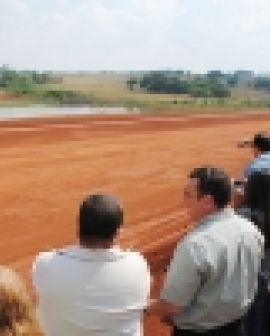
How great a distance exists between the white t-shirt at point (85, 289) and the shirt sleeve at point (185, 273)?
0.32 metres

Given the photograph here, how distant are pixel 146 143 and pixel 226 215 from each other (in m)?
23.1

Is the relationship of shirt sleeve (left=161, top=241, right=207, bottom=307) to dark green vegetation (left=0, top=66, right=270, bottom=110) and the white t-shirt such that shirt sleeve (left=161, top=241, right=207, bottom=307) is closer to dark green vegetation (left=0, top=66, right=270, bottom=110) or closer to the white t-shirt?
the white t-shirt

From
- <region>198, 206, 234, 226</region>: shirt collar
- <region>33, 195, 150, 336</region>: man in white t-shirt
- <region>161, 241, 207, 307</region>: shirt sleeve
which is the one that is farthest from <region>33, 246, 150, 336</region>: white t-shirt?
<region>198, 206, 234, 226</region>: shirt collar

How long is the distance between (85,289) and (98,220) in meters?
0.29

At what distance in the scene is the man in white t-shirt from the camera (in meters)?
3.39

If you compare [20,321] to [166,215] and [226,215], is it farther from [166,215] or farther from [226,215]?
[166,215]

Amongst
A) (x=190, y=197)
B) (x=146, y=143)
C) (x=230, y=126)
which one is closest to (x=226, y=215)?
(x=190, y=197)

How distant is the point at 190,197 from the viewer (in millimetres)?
3986

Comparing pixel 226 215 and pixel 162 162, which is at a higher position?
pixel 226 215

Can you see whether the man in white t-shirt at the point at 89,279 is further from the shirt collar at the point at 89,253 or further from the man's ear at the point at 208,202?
the man's ear at the point at 208,202

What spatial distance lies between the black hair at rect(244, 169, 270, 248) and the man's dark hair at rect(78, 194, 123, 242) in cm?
143

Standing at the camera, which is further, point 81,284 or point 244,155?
point 244,155

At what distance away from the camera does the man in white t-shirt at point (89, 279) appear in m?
3.39

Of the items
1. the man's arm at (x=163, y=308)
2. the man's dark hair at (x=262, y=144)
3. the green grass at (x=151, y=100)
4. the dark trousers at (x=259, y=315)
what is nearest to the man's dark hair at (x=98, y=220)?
the man's arm at (x=163, y=308)
